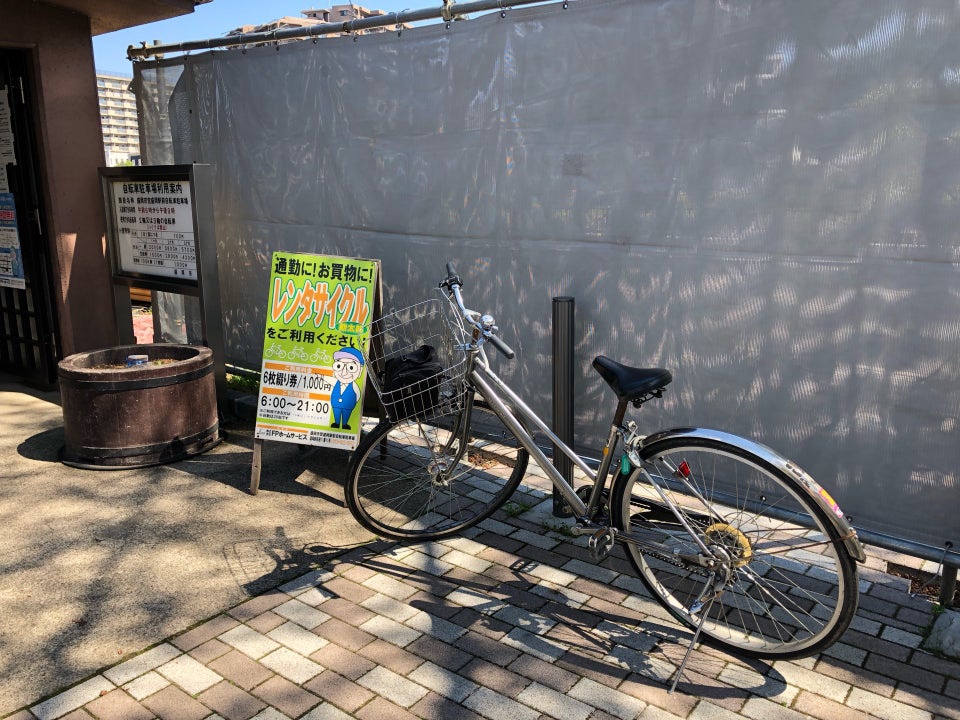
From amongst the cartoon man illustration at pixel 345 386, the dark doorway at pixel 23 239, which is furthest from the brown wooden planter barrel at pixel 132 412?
the dark doorway at pixel 23 239

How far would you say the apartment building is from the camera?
9.38 meters

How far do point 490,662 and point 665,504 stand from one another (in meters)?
0.97

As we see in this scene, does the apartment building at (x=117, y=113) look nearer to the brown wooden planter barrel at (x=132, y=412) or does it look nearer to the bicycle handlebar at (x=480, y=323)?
the brown wooden planter barrel at (x=132, y=412)

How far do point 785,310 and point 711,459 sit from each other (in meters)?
0.84

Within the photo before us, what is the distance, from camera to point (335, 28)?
556 centimetres

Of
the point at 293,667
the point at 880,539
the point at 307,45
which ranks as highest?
the point at 307,45

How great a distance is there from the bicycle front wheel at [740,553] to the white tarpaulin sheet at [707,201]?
0.36 meters

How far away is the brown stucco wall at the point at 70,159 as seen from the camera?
6312mm

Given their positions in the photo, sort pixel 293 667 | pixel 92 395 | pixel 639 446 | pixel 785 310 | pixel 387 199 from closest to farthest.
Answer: pixel 293 667 < pixel 639 446 < pixel 785 310 < pixel 92 395 < pixel 387 199

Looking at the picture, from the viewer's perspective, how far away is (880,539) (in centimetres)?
372

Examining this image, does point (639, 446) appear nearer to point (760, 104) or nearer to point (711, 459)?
point (711, 459)

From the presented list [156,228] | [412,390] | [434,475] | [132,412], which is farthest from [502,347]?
[156,228]

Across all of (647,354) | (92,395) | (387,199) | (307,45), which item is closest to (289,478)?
(92,395)

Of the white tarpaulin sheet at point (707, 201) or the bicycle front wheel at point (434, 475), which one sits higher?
the white tarpaulin sheet at point (707, 201)
